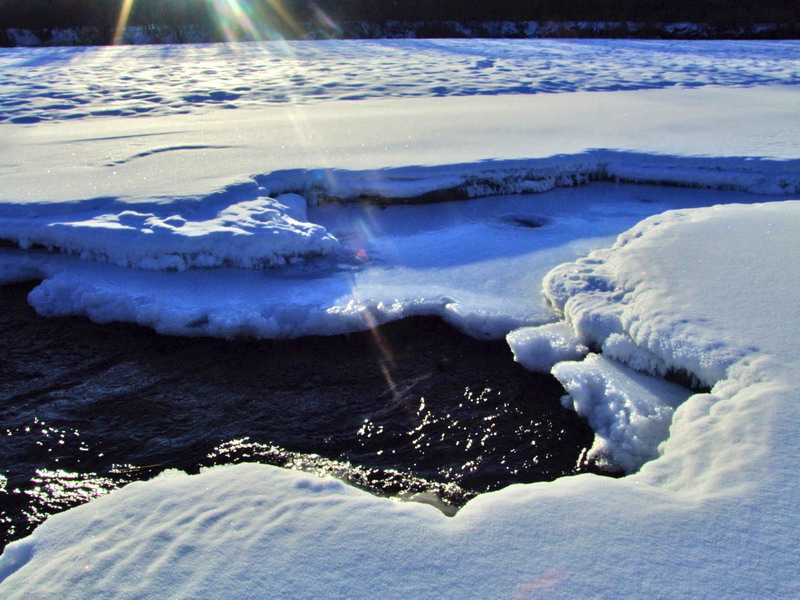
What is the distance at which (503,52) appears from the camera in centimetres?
1173

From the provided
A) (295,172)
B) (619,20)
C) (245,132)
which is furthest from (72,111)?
(619,20)

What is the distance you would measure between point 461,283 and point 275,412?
1.45 meters

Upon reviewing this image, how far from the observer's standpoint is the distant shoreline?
16188 millimetres

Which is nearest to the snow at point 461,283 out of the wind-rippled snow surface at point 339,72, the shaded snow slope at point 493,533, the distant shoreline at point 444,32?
the shaded snow slope at point 493,533

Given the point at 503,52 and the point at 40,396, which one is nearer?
the point at 40,396

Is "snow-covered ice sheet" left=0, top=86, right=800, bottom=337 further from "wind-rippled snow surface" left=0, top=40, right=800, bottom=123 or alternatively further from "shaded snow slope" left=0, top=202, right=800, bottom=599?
"shaded snow slope" left=0, top=202, right=800, bottom=599

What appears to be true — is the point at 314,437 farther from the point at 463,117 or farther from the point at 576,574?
the point at 463,117

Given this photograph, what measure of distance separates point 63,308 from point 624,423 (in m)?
3.03

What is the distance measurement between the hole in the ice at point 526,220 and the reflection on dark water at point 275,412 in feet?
4.83

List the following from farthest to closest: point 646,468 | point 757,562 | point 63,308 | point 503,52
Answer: point 503,52 < point 63,308 < point 646,468 < point 757,562

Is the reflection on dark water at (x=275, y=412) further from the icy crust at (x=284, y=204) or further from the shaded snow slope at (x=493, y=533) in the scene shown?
the icy crust at (x=284, y=204)

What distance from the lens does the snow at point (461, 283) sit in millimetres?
1581

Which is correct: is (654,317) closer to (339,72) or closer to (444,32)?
(339,72)

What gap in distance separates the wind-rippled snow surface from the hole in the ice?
12.8ft
